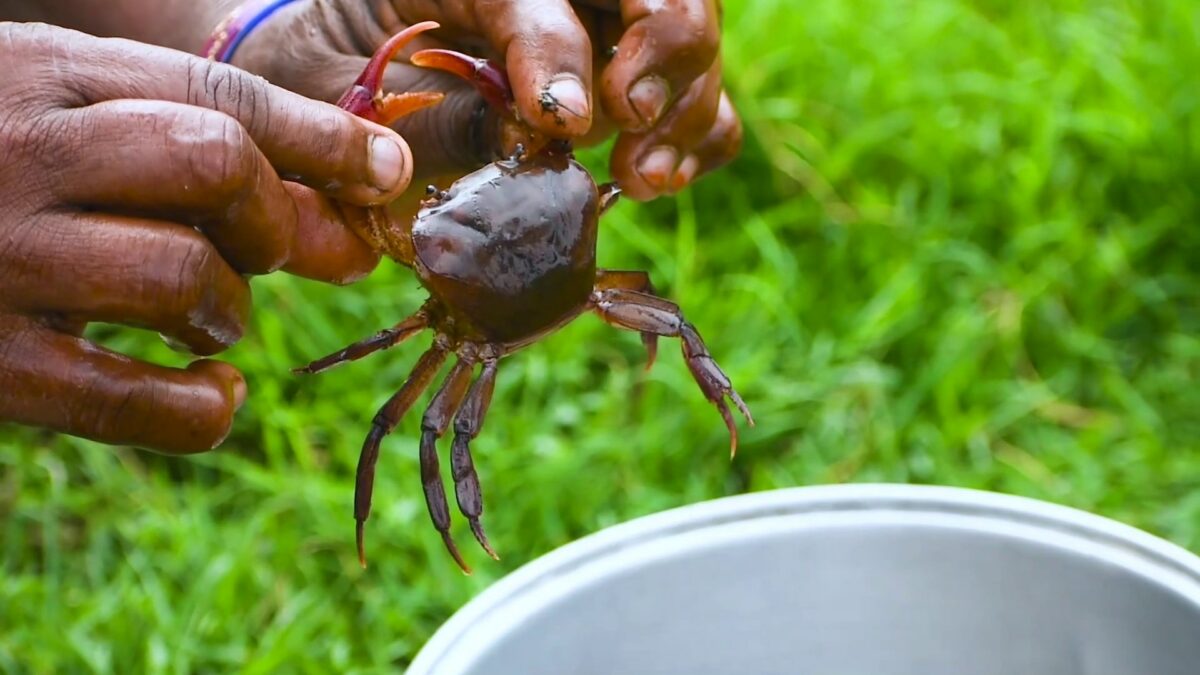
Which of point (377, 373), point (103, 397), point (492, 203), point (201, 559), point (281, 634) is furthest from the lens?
point (377, 373)

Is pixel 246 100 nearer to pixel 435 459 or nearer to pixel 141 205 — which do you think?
pixel 141 205

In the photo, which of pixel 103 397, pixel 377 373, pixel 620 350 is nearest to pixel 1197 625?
pixel 103 397

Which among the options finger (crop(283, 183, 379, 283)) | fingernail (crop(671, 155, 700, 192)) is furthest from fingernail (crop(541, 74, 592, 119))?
fingernail (crop(671, 155, 700, 192))

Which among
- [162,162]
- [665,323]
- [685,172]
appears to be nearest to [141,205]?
[162,162]

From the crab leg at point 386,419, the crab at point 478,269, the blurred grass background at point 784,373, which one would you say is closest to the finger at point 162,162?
the crab at point 478,269

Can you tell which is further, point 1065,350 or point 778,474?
point 1065,350

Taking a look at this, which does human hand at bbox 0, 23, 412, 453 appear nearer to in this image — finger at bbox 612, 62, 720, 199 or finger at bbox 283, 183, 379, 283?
finger at bbox 283, 183, 379, 283

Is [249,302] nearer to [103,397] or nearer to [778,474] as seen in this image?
[103,397]
